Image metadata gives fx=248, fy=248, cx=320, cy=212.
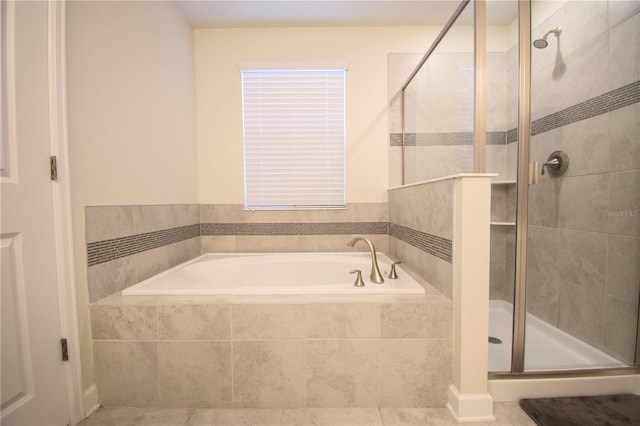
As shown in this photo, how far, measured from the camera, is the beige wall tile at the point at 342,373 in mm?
1094

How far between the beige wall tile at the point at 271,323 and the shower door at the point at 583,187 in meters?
1.11

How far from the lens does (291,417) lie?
1.07 metres

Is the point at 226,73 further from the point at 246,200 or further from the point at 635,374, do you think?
the point at 635,374

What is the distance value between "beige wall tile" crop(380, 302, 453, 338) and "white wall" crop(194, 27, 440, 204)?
3.92 ft

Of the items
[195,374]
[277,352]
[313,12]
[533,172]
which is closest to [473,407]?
[277,352]

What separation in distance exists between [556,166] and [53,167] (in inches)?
98.8

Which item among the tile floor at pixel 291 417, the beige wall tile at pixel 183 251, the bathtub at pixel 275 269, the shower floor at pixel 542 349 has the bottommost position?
the tile floor at pixel 291 417

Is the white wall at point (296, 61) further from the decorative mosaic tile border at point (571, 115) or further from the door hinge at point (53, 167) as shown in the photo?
the door hinge at point (53, 167)

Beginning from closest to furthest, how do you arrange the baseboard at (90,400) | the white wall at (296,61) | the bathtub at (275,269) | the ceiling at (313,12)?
the baseboard at (90,400) < the bathtub at (275,269) < the ceiling at (313,12) < the white wall at (296,61)

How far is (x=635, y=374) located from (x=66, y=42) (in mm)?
2965

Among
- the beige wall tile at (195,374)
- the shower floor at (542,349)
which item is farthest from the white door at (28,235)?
the shower floor at (542,349)

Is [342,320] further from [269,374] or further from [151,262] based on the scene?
[151,262]

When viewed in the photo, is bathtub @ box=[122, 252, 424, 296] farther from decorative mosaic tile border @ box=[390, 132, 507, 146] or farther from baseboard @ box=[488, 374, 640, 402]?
decorative mosaic tile border @ box=[390, 132, 507, 146]

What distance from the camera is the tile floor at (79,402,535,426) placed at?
1042 millimetres
